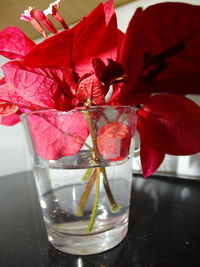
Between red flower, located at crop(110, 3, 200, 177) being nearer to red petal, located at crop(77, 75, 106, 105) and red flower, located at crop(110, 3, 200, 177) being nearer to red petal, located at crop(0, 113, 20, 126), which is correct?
red petal, located at crop(77, 75, 106, 105)

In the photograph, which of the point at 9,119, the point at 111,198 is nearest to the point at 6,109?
the point at 9,119

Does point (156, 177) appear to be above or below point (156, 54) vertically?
below

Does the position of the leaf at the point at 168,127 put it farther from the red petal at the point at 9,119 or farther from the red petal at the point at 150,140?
the red petal at the point at 9,119

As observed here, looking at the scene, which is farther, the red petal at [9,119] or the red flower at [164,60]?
the red petal at [9,119]

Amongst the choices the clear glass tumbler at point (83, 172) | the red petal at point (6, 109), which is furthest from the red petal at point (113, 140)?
the red petal at point (6, 109)

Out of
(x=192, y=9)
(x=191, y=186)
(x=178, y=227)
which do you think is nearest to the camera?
(x=192, y=9)

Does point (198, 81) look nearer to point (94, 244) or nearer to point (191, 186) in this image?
point (94, 244)

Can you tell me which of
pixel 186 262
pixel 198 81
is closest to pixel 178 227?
pixel 186 262
